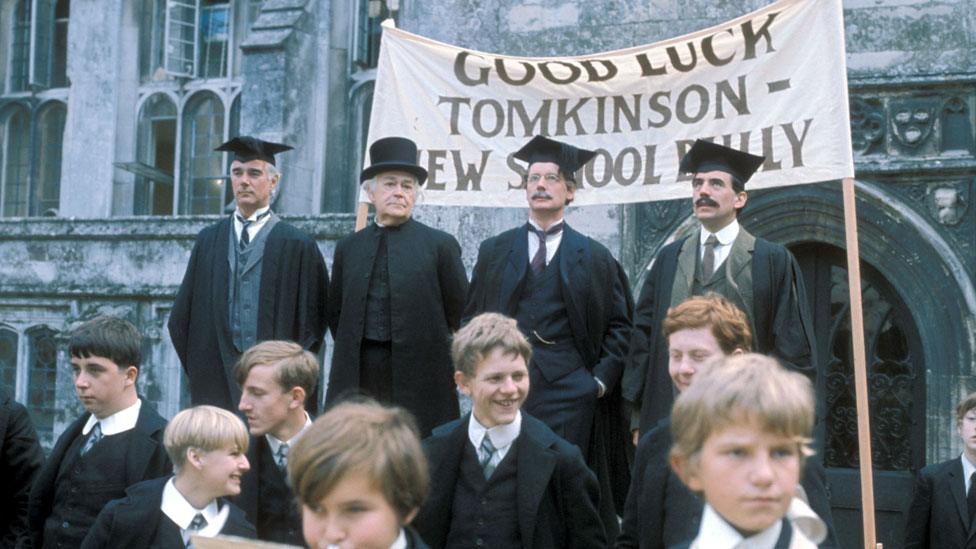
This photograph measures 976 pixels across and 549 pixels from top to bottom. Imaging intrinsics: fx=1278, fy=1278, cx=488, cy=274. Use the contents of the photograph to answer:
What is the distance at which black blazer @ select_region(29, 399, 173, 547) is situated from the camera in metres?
5.36

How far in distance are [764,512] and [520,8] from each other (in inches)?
316

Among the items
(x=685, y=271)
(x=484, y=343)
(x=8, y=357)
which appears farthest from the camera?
(x=8, y=357)

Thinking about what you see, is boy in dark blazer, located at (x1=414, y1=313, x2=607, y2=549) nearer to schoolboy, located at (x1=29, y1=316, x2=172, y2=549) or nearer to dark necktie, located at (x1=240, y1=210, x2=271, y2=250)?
schoolboy, located at (x1=29, y1=316, x2=172, y2=549)

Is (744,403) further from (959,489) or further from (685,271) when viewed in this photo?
(959,489)

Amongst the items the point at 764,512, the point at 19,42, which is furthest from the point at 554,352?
the point at 19,42

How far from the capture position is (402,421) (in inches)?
128

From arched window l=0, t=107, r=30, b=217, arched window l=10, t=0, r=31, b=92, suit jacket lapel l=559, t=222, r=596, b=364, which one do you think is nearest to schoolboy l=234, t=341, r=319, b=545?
suit jacket lapel l=559, t=222, r=596, b=364

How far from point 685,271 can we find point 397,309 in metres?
1.53

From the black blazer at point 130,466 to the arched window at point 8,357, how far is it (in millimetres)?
10128

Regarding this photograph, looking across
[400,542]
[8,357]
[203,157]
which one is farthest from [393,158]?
[203,157]

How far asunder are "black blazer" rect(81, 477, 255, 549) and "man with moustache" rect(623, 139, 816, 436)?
2158 millimetres

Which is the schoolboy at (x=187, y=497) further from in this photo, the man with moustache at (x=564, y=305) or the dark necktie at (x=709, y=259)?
the dark necktie at (x=709, y=259)

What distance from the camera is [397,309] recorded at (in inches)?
260

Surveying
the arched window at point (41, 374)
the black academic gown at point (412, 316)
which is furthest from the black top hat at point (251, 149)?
the arched window at point (41, 374)
